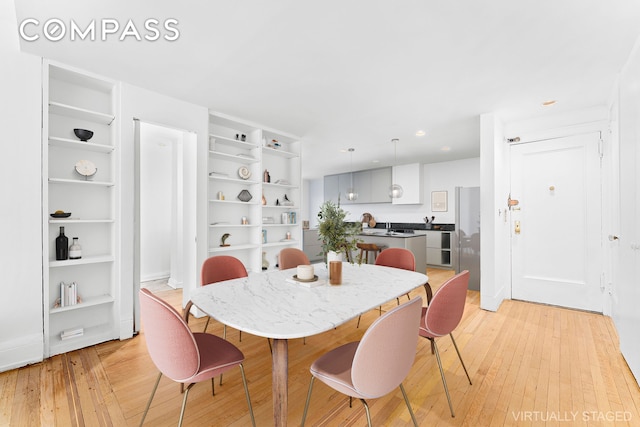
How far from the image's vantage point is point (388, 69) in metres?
2.44

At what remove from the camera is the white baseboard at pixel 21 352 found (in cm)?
213

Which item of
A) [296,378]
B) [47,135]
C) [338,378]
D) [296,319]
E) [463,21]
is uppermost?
[463,21]

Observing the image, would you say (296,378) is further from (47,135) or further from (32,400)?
(47,135)

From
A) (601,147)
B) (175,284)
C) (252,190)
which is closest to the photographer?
(601,147)

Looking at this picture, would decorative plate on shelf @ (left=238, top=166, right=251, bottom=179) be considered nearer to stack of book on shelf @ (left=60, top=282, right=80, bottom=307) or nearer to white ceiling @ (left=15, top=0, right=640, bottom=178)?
white ceiling @ (left=15, top=0, right=640, bottom=178)

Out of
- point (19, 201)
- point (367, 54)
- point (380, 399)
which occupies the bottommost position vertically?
point (380, 399)

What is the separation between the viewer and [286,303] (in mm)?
1585

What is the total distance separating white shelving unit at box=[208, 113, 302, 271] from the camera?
3.79m

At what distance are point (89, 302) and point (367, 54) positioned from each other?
3249 mm

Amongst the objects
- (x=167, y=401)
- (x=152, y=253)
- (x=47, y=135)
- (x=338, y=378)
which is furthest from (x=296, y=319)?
(x=152, y=253)

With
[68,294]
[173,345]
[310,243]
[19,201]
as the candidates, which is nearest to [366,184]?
Answer: [310,243]

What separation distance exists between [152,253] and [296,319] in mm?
4582

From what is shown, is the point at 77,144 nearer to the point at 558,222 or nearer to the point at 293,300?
the point at 293,300

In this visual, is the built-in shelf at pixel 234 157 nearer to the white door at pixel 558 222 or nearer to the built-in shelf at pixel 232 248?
the built-in shelf at pixel 232 248
